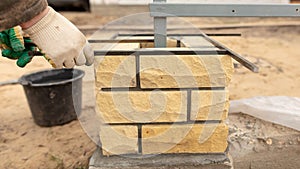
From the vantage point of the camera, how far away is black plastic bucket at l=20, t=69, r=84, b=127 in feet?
8.12

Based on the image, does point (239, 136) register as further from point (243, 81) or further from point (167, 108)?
point (243, 81)

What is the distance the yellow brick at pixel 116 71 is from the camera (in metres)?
1.42

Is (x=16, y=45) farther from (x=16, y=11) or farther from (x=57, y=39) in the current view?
(x=16, y=11)

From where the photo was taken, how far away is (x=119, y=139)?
1537 mm

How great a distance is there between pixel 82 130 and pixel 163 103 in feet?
4.03

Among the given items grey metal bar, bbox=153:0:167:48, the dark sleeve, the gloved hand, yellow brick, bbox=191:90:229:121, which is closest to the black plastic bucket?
the gloved hand

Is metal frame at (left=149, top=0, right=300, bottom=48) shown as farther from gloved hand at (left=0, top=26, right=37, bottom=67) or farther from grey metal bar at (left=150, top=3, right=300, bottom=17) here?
gloved hand at (left=0, top=26, right=37, bottom=67)

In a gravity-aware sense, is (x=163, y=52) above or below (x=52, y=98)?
above

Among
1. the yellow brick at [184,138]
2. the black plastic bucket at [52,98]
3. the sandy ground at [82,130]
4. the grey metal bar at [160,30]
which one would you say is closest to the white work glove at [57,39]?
the grey metal bar at [160,30]

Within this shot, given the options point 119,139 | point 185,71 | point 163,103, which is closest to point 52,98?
point 119,139

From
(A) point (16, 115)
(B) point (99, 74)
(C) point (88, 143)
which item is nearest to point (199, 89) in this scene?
(B) point (99, 74)

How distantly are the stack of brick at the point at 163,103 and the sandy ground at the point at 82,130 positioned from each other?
0.35 metres

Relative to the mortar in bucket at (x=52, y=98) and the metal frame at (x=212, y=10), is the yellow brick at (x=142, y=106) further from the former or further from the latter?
the mortar in bucket at (x=52, y=98)

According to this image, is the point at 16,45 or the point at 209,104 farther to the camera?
the point at 209,104
